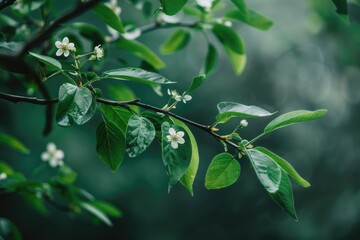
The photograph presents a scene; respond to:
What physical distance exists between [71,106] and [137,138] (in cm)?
10

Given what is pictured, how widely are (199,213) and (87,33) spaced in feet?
19.2

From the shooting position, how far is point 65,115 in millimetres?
562

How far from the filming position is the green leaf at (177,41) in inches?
51.1

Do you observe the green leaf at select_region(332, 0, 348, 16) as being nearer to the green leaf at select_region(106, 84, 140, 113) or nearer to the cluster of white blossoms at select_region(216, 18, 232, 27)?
the cluster of white blossoms at select_region(216, 18, 232, 27)

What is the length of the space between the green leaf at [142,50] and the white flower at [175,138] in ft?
1.67

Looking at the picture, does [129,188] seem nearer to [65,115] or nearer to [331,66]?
[331,66]

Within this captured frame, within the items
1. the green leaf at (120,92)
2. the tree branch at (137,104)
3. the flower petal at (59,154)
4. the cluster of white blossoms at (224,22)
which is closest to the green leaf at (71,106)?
the tree branch at (137,104)

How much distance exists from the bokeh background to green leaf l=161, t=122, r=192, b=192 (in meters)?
3.80

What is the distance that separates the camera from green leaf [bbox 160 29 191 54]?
130 cm

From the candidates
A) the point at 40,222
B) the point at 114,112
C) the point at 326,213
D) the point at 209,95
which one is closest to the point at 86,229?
the point at 40,222

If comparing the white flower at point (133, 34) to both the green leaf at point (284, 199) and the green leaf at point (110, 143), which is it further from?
the green leaf at point (284, 199)

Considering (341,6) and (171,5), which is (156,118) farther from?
(341,6)

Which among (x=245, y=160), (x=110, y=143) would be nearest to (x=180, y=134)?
(x=110, y=143)

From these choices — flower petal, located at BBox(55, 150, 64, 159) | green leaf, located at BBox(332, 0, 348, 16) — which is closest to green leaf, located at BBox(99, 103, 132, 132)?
green leaf, located at BBox(332, 0, 348, 16)
